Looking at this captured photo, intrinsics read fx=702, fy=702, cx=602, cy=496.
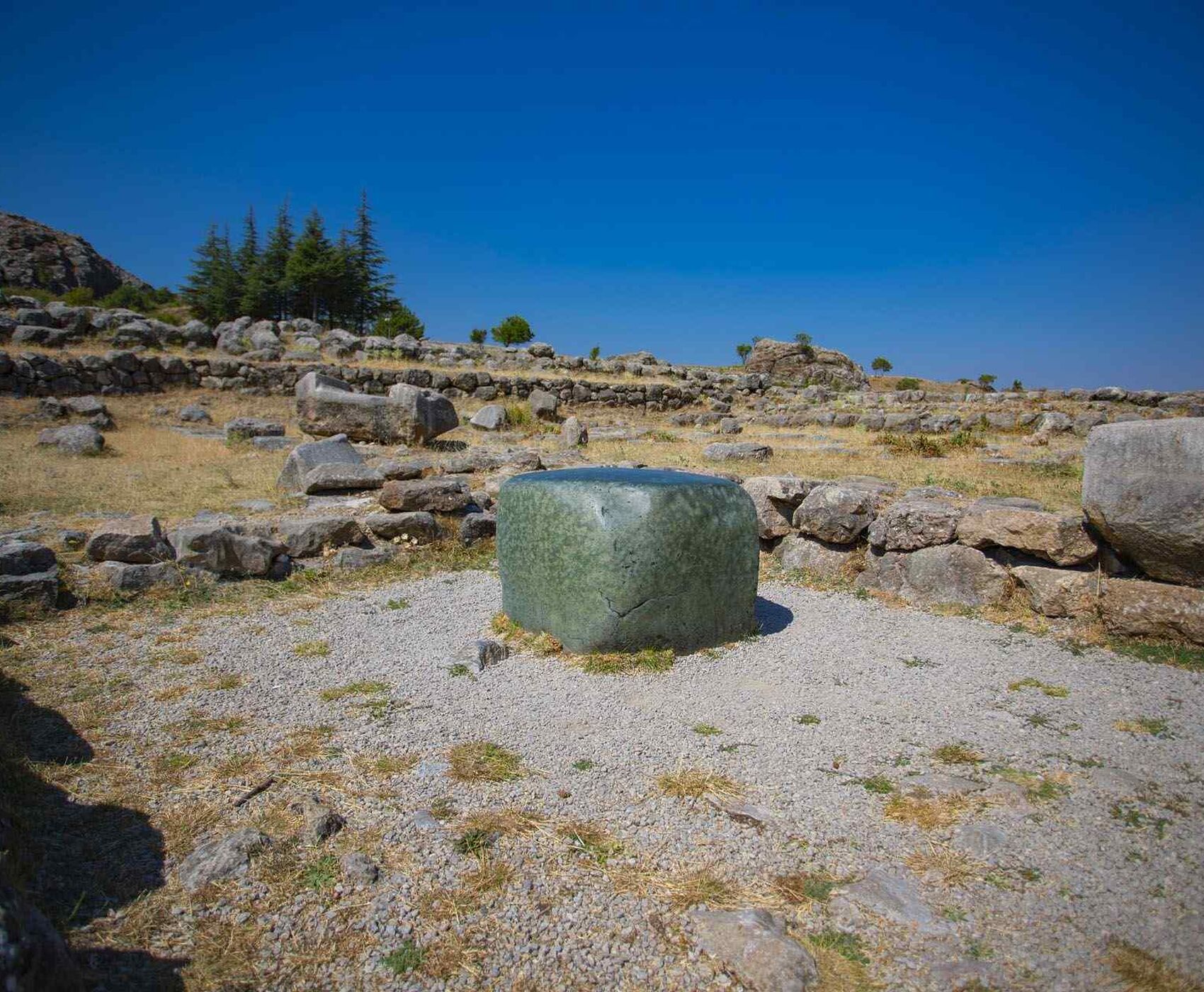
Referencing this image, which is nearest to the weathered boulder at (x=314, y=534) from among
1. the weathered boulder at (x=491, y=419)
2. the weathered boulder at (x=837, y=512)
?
the weathered boulder at (x=837, y=512)

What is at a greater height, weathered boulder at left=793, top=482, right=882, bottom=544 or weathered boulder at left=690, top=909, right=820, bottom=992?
weathered boulder at left=793, top=482, right=882, bottom=544

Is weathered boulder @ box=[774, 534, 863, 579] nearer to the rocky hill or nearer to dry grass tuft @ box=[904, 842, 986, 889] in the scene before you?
dry grass tuft @ box=[904, 842, 986, 889]

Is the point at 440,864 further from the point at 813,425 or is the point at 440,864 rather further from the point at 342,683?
the point at 813,425

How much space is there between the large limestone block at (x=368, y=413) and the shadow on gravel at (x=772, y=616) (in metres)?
9.42

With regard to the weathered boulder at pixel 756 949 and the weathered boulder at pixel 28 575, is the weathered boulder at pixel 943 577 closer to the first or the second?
the weathered boulder at pixel 756 949

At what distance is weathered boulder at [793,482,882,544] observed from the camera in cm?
696

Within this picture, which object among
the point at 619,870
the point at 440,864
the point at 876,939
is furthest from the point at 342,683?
the point at 876,939

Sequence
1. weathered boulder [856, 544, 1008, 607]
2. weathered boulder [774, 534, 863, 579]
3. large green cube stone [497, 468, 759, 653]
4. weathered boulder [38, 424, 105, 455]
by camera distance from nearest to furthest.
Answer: large green cube stone [497, 468, 759, 653] < weathered boulder [856, 544, 1008, 607] < weathered boulder [774, 534, 863, 579] < weathered boulder [38, 424, 105, 455]

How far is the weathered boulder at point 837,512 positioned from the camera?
696 centimetres

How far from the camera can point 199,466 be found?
11977mm

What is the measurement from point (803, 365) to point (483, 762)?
3166 cm

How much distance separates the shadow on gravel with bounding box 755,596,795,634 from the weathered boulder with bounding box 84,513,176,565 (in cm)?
558

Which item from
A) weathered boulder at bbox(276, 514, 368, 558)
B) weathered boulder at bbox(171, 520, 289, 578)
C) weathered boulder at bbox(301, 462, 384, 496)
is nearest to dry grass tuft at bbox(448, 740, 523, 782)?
weathered boulder at bbox(171, 520, 289, 578)

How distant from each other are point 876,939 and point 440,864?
1.72m
